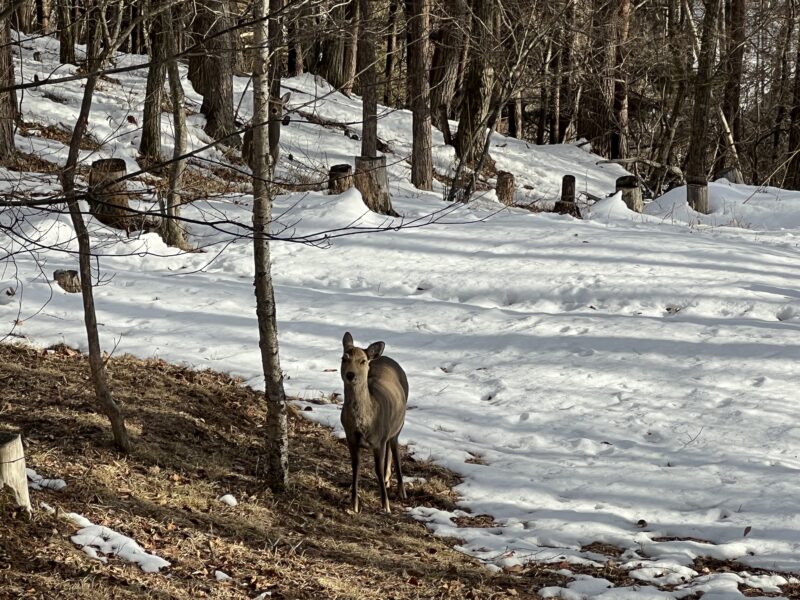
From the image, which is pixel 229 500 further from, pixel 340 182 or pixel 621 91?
pixel 621 91

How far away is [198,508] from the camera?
683 centimetres

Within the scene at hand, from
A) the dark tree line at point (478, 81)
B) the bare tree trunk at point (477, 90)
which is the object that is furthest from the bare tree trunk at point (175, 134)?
the bare tree trunk at point (477, 90)

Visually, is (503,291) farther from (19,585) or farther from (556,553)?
(19,585)

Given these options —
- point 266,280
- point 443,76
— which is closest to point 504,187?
point 443,76

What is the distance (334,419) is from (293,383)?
99 centimetres

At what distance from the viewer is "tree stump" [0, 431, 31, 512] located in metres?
5.53

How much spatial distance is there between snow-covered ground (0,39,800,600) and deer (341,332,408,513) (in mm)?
622

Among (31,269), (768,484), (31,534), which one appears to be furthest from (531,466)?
(31,269)

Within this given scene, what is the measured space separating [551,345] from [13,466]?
7098 mm

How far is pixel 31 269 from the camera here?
12211mm

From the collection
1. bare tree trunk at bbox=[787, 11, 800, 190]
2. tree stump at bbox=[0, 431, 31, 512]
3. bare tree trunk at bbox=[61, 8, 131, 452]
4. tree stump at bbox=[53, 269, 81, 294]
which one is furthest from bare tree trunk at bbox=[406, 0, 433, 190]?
tree stump at bbox=[0, 431, 31, 512]

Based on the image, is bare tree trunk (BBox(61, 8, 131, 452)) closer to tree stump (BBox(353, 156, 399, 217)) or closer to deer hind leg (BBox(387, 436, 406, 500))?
deer hind leg (BBox(387, 436, 406, 500))

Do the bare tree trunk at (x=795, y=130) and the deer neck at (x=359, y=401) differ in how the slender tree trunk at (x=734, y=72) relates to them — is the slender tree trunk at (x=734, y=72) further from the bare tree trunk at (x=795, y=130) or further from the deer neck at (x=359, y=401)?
the deer neck at (x=359, y=401)

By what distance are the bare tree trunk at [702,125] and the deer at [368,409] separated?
39.9ft
